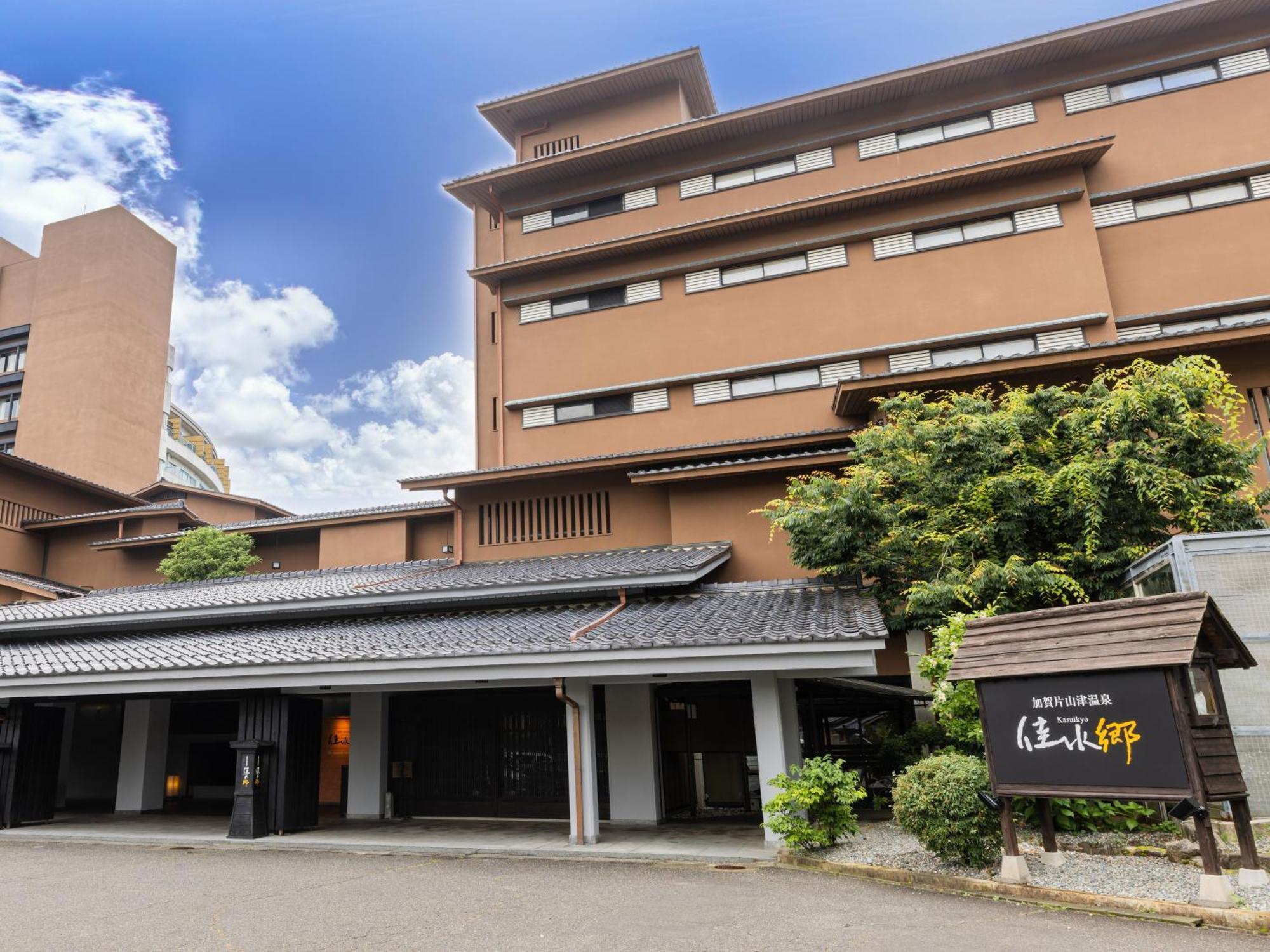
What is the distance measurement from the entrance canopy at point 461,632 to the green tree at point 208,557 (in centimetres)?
465

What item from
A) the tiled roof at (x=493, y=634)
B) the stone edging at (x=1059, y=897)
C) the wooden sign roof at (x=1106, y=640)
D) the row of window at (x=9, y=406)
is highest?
the row of window at (x=9, y=406)

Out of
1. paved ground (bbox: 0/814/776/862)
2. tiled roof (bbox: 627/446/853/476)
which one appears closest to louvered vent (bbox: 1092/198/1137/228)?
tiled roof (bbox: 627/446/853/476)

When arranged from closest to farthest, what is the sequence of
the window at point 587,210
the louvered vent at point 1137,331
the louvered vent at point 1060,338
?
1. the louvered vent at point 1060,338
2. the louvered vent at point 1137,331
3. the window at point 587,210

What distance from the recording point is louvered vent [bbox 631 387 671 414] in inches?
827

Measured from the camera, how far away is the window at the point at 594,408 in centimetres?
2144

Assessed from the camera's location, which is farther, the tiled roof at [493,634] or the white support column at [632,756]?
the white support column at [632,756]

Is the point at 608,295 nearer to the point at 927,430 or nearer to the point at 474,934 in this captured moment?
the point at 927,430

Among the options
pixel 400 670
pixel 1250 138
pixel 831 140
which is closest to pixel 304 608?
pixel 400 670

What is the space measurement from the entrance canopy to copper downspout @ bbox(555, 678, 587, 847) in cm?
38

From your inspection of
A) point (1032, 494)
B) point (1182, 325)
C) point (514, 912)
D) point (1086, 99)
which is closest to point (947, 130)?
point (1086, 99)

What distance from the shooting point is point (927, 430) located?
42.3 ft

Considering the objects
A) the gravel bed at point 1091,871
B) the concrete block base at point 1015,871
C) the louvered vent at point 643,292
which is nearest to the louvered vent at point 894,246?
the louvered vent at point 643,292

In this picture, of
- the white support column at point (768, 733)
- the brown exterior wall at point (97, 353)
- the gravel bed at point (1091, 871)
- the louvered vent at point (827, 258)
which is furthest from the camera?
the brown exterior wall at point (97, 353)

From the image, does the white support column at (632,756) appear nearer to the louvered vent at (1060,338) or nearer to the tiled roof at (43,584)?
the louvered vent at (1060,338)
